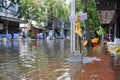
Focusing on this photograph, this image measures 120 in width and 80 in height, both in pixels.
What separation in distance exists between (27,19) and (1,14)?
886 cm

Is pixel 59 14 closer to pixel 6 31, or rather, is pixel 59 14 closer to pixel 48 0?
pixel 48 0

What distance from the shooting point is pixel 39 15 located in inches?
2557

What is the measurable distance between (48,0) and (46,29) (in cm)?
1237

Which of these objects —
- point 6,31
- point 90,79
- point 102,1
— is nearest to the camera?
point 90,79

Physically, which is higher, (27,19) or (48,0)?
(48,0)

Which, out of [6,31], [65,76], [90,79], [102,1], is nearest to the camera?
[90,79]

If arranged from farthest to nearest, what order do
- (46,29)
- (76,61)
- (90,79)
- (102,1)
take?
(46,29) < (102,1) < (76,61) < (90,79)

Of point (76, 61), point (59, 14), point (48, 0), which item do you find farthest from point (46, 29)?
point (76, 61)

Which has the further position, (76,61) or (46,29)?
(46,29)

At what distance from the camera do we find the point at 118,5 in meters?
22.4

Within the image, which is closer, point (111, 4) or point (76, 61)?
point (76, 61)

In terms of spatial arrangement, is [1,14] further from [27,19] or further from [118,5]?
[118,5]

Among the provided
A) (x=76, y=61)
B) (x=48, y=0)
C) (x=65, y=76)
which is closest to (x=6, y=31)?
(x=48, y=0)

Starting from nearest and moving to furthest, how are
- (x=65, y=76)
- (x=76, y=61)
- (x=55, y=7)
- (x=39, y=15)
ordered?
(x=65, y=76), (x=76, y=61), (x=39, y=15), (x=55, y=7)
